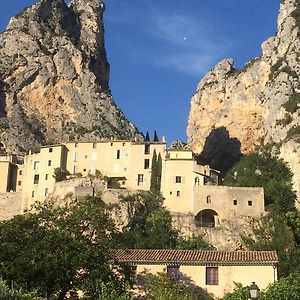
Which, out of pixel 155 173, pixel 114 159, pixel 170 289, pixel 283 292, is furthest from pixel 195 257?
pixel 114 159

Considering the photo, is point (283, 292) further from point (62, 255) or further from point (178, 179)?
point (178, 179)

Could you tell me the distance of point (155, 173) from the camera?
285 feet

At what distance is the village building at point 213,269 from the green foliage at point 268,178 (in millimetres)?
36165

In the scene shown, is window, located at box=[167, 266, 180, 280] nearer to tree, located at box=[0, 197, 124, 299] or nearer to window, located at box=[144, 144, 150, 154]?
tree, located at box=[0, 197, 124, 299]

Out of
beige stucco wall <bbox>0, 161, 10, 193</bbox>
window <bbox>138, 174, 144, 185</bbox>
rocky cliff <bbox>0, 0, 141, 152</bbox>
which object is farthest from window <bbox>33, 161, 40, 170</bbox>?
rocky cliff <bbox>0, 0, 141, 152</bbox>

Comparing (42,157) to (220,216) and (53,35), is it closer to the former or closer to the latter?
(220,216)

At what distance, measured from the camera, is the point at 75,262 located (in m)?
41.7

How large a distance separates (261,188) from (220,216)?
6172 mm

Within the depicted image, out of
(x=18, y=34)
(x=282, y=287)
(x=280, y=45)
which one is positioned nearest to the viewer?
(x=282, y=287)

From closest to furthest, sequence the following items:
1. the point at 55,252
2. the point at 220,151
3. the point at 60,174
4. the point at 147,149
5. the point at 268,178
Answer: the point at 55,252, the point at 60,174, the point at 147,149, the point at 268,178, the point at 220,151

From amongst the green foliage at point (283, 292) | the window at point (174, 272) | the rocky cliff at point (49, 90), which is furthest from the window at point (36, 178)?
the green foliage at point (283, 292)

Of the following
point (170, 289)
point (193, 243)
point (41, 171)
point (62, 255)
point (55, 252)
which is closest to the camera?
point (170, 289)

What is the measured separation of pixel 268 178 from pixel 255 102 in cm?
2843

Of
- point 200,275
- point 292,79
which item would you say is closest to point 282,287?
point 200,275
